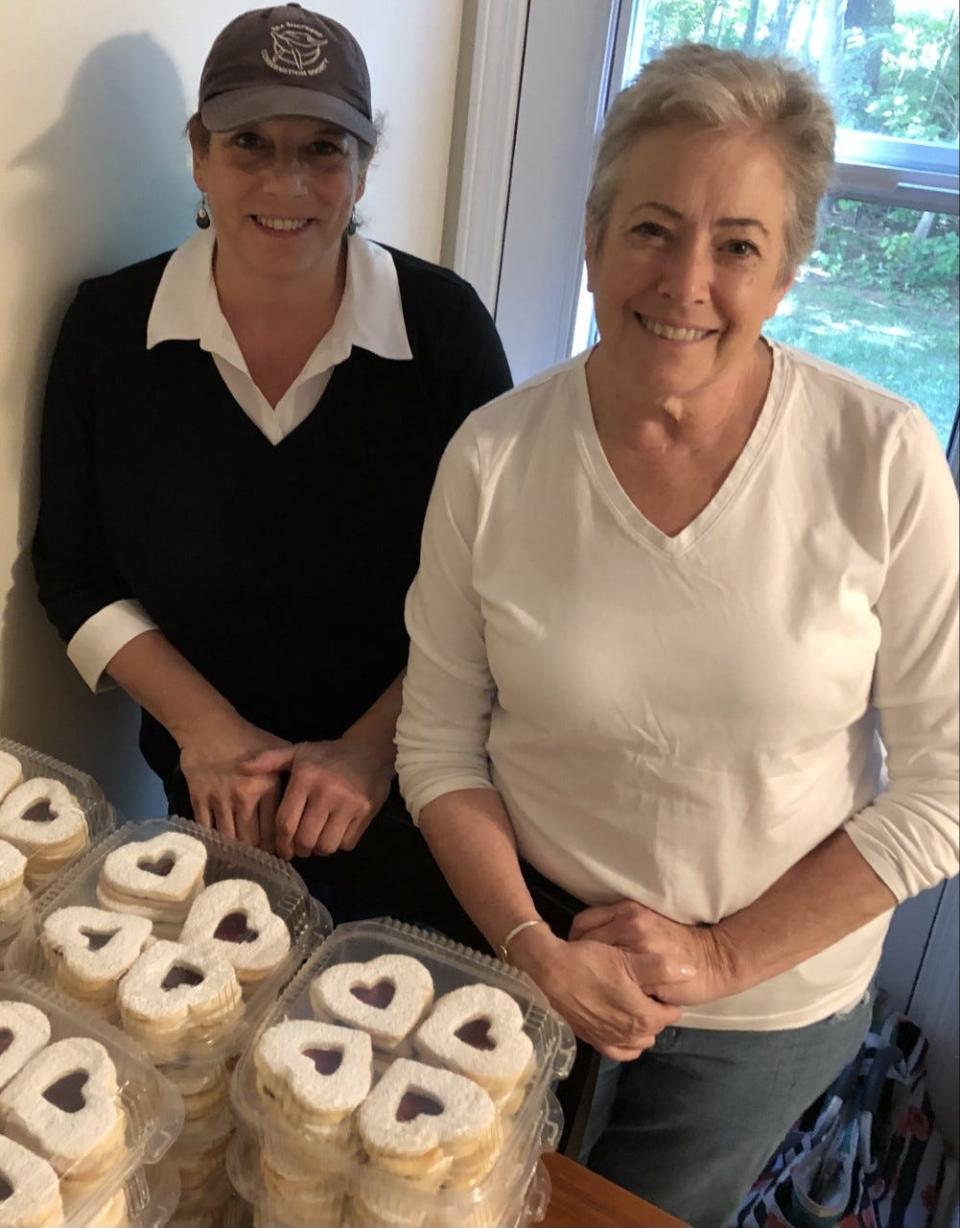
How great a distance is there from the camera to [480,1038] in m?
0.82

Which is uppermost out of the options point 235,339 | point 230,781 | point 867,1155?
point 235,339

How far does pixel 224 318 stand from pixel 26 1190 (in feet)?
3.11

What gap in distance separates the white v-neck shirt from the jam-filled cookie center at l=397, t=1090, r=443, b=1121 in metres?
0.40

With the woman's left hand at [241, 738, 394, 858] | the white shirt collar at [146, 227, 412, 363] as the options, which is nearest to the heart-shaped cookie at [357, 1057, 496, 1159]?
the woman's left hand at [241, 738, 394, 858]

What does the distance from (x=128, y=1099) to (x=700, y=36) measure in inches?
62.7

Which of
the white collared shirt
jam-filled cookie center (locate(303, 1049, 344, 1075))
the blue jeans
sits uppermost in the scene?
the white collared shirt

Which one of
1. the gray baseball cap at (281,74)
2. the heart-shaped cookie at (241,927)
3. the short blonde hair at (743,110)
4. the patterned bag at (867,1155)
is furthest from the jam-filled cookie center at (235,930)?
the patterned bag at (867,1155)

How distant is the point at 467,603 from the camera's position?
3.69 feet

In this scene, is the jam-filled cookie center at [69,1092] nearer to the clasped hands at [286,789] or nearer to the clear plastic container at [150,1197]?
the clear plastic container at [150,1197]

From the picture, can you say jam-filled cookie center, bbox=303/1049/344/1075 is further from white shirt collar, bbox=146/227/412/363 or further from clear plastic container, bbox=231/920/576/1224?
white shirt collar, bbox=146/227/412/363

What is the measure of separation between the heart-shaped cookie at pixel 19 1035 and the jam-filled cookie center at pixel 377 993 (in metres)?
0.22

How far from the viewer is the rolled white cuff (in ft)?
4.46

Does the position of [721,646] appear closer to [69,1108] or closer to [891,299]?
[69,1108]

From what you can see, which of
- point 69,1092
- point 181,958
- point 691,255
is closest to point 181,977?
point 181,958
